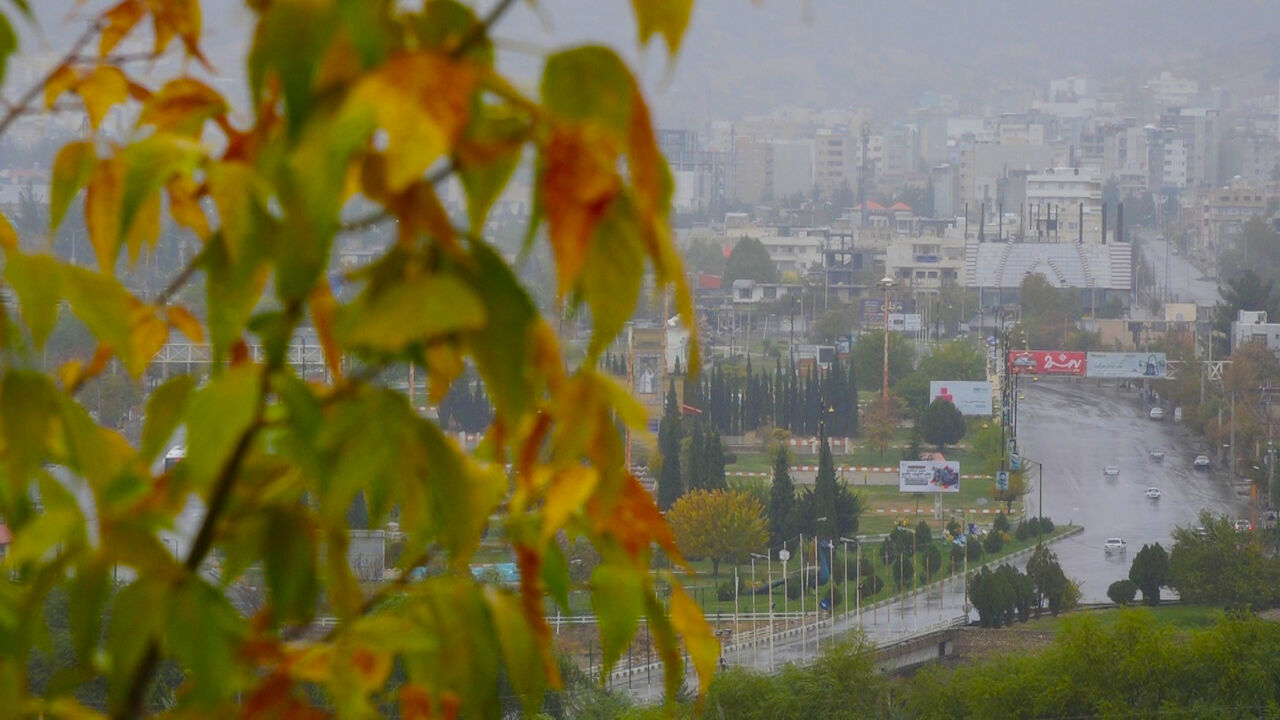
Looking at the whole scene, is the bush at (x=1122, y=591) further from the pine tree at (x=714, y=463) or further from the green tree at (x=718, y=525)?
the pine tree at (x=714, y=463)

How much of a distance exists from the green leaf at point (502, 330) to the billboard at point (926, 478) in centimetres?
1027

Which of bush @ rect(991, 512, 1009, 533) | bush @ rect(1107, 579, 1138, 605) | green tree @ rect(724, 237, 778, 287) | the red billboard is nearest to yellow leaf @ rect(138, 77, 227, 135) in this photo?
bush @ rect(1107, 579, 1138, 605)

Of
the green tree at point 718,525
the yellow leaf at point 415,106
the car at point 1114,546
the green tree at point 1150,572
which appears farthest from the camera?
the car at point 1114,546

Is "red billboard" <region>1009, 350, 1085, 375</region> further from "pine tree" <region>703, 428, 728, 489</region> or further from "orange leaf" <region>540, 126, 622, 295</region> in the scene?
"orange leaf" <region>540, 126, 622, 295</region>

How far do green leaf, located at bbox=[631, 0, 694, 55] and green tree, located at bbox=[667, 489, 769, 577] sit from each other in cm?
803

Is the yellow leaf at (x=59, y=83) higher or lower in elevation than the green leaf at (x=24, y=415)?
higher

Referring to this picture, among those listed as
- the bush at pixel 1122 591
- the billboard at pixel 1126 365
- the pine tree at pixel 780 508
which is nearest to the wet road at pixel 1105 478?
the billboard at pixel 1126 365

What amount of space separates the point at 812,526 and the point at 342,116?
8.89 metres

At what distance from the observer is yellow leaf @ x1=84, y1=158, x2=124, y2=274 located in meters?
0.25

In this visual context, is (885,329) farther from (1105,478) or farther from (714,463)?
(714,463)

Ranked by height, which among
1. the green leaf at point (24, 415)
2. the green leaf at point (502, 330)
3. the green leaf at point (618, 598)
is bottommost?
the green leaf at point (618, 598)

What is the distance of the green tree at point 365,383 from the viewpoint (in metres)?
0.18

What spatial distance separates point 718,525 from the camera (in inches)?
331

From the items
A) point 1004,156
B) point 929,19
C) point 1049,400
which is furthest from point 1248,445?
point 929,19
